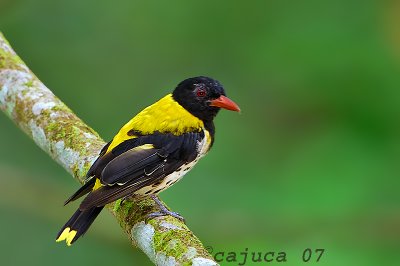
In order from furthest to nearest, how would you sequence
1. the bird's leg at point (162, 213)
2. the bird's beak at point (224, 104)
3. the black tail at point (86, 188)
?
1. the bird's beak at point (224, 104)
2. the black tail at point (86, 188)
3. the bird's leg at point (162, 213)

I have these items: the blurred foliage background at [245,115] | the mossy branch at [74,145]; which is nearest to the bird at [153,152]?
the mossy branch at [74,145]

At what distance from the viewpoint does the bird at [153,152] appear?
395 centimetres

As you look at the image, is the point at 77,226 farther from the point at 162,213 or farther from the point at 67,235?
the point at 162,213

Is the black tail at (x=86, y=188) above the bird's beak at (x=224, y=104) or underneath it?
underneath

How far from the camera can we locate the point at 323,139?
21.0 ft

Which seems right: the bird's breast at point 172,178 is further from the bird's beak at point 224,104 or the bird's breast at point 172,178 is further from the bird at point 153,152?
the bird's beak at point 224,104

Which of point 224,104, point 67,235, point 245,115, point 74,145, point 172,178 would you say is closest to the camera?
point 67,235

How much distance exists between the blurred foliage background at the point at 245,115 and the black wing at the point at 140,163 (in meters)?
1.27

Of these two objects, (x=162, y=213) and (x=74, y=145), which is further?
(x=74, y=145)

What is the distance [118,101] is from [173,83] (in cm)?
52

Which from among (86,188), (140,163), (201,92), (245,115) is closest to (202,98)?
(201,92)

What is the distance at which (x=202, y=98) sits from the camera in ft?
15.0

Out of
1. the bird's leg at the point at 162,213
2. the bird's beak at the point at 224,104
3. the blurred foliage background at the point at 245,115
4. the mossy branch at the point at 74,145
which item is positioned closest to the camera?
the mossy branch at the point at 74,145

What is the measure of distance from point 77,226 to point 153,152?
1.78 feet
